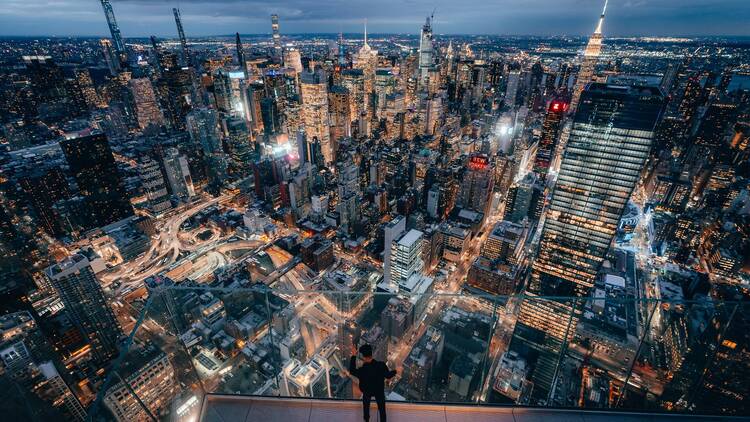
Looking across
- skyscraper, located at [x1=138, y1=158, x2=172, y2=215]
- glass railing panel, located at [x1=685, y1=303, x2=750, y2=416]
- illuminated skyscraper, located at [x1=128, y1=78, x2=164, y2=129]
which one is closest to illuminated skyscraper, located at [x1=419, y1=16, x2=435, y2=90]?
illuminated skyscraper, located at [x1=128, y1=78, x2=164, y2=129]

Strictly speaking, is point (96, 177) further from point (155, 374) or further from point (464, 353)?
point (464, 353)

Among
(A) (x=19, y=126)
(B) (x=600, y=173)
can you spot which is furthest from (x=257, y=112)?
(B) (x=600, y=173)

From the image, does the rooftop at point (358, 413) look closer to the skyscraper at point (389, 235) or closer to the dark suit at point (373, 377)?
the dark suit at point (373, 377)

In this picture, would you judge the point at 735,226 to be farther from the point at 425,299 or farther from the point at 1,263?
the point at 1,263

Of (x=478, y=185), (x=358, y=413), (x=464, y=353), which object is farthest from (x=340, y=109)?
(x=358, y=413)

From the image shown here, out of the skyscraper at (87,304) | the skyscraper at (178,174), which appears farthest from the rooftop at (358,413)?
the skyscraper at (178,174)
